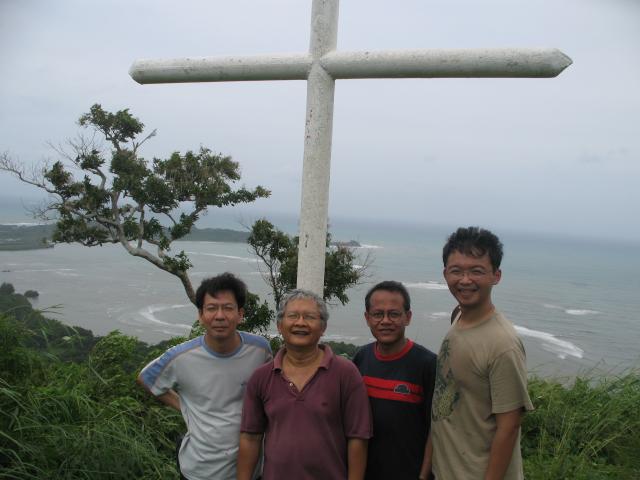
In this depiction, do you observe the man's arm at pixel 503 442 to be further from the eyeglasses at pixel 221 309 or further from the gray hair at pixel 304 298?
the eyeglasses at pixel 221 309

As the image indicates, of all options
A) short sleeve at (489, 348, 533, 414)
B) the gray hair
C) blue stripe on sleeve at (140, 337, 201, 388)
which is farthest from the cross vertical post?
short sleeve at (489, 348, 533, 414)

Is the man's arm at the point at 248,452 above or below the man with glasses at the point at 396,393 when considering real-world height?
below

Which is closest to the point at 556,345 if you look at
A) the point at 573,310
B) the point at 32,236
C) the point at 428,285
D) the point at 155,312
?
the point at 428,285

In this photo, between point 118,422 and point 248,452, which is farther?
point 118,422

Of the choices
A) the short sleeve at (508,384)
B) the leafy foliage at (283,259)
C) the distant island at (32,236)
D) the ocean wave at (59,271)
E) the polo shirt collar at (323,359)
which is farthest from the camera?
the distant island at (32,236)

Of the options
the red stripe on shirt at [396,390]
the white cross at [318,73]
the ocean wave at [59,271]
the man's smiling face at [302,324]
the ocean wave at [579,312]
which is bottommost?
the ocean wave at [579,312]

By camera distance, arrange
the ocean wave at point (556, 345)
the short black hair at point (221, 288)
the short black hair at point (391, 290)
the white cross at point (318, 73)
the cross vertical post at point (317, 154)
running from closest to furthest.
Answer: the short black hair at point (391, 290), the short black hair at point (221, 288), the white cross at point (318, 73), the cross vertical post at point (317, 154), the ocean wave at point (556, 345)

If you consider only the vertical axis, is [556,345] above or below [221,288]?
below

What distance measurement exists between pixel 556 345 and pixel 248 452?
2762 centimetres

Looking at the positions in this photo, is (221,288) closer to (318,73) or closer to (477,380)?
(477,380)

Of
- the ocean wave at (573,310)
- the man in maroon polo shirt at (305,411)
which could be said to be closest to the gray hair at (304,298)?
the man in maroon polo shirt at (305,411)

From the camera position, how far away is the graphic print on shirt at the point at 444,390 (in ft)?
6.48

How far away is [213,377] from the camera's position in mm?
2301

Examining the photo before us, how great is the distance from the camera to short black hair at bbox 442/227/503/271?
78.8 inches
